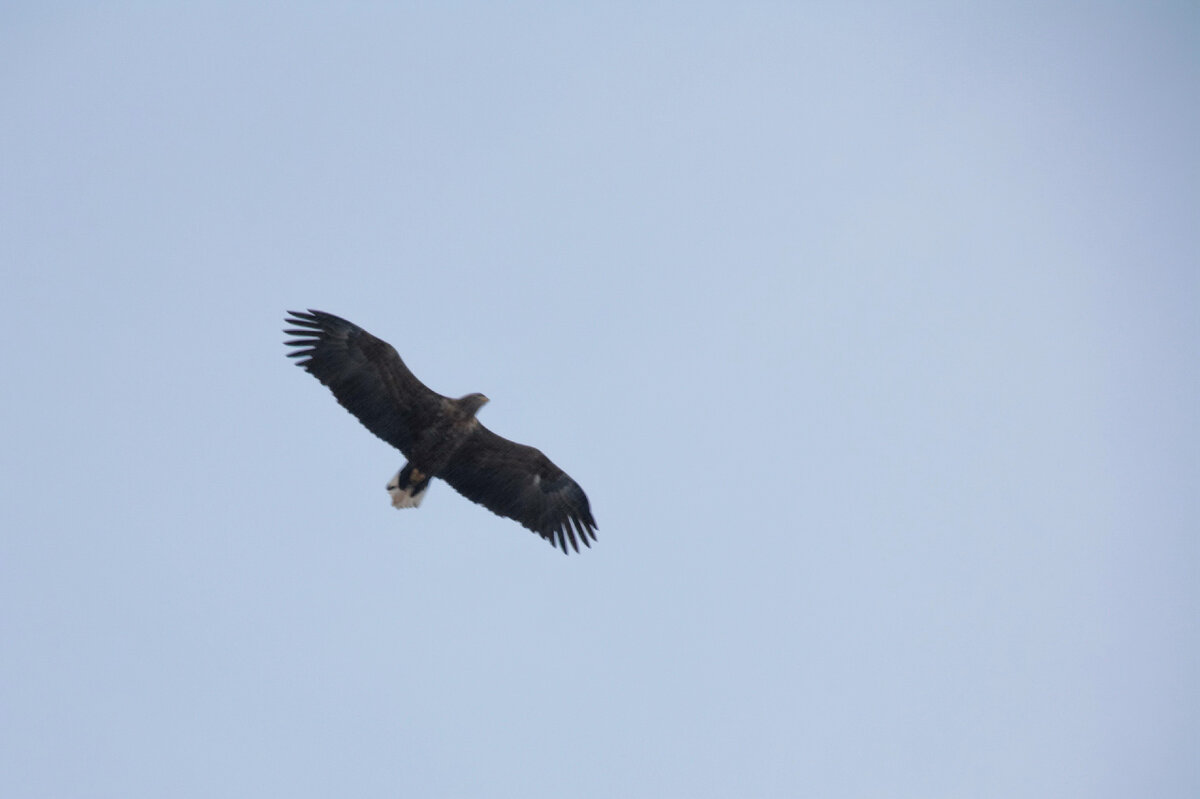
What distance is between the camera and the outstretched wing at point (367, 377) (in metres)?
19.5

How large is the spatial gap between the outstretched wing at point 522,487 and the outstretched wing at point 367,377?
2.97 ft

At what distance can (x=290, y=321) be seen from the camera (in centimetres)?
1959

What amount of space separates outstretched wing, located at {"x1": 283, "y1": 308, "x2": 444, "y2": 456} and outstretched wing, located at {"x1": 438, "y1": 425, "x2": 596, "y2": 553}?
905 millimetres

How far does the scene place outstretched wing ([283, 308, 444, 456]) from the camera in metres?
19.5

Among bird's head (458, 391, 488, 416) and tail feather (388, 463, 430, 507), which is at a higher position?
bird's head (458, 391, 488, 416)

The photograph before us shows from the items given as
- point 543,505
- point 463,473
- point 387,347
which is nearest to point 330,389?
point 387,347

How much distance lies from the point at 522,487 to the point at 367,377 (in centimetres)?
296

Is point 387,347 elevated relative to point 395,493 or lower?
elevated

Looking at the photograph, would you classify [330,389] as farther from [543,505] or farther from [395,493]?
[543,505]

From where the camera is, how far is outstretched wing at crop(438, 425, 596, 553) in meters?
20.2

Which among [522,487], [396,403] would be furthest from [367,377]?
[522,487]

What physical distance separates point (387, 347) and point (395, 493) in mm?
2162

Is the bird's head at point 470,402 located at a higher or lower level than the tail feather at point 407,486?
higher

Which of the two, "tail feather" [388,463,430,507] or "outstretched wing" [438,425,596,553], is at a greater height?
"outstretched wing" [438,425,596,553]
